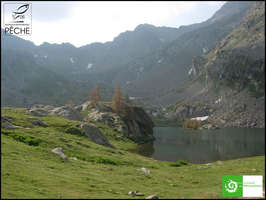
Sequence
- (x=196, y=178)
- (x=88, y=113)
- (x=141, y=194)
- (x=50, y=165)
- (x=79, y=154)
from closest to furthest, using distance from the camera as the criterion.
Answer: (x=141, y=194), (x=50, y=165), (x=196, y=178), (x=79, y=154), (x=88, y=113)

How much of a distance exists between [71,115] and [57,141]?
65829mm

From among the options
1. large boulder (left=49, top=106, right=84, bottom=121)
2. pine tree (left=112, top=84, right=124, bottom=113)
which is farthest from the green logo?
pine tree (left=112, top=84, right=124, bottom=113)

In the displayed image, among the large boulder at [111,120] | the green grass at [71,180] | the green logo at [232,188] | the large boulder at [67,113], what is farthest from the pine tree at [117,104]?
the green logo at [232,188]

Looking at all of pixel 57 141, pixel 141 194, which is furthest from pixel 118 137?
pixel 141 194

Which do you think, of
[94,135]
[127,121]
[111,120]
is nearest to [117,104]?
[127,121]

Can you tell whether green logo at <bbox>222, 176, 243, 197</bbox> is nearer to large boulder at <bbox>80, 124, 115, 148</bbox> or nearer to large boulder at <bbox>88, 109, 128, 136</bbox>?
large boulder at <bbox>80, 124, 115, 148</bbox>

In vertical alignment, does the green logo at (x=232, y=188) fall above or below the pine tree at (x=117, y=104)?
below

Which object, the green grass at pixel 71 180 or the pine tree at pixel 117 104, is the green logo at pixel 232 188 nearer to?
the green grass at pixel 71 180

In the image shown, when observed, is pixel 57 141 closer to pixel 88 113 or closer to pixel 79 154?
pixel 79 154

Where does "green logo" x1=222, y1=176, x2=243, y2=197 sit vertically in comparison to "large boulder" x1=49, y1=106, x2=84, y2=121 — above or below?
below

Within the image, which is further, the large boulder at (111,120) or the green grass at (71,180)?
the large boulder at (111,120)

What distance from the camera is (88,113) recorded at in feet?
513

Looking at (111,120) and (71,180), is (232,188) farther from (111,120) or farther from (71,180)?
(111,120)

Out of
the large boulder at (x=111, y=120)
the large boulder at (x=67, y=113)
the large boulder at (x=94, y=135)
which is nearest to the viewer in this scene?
the large boulder at (x=94, y=135)
